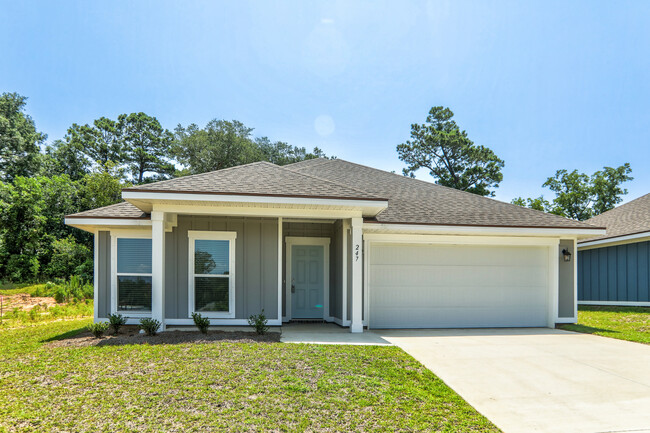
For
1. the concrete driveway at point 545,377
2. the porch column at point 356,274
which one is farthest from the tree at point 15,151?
the concrete driveway at point 545,377

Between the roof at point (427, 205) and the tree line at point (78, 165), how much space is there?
12375 mm

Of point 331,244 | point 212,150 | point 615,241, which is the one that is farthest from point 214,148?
point 615,241

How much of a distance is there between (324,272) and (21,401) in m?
6.58

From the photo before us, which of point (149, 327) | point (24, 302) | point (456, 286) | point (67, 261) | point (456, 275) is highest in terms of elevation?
point (456, 275)

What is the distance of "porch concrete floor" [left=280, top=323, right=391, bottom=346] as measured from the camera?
265 inches

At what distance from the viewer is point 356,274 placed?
25.3ft

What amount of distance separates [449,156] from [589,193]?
10.00m

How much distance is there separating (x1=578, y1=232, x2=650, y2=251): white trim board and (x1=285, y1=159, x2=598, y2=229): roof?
3295 mm

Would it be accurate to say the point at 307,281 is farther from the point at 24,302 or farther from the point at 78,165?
the point at 78,165

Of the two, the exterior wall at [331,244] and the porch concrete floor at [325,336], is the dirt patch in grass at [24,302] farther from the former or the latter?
the porch concrete floor at [325,336]

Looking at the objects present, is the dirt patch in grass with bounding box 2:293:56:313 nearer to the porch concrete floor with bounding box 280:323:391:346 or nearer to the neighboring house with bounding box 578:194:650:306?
the porch concrete floor with bounding box 280:323:391:346

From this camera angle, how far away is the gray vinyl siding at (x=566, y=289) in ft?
31.1

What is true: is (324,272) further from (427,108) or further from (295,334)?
(427,108)

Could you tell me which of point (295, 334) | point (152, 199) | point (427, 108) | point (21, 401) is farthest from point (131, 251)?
point (427, 108)
